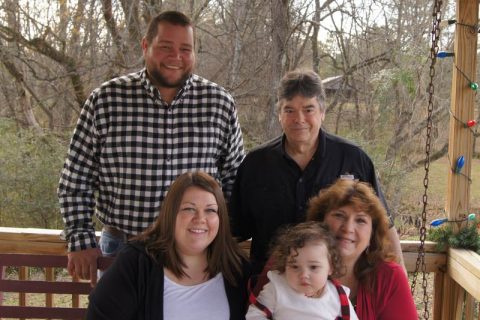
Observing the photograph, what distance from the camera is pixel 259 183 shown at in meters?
2.16

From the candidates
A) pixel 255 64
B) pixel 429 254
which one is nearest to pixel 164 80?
pixel 429 254

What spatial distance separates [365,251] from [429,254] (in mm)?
1004

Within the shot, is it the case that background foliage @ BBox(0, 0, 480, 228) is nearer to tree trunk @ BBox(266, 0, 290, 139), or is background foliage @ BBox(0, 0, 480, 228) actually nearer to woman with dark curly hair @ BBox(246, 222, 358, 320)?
tree trunk @ BBox(266, 0, 290, 139)

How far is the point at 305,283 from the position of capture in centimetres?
170

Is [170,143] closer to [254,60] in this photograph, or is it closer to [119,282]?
[119,282]

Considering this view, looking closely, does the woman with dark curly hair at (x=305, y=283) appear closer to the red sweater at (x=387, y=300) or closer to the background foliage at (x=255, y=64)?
the red sweater at (x=387, y=300)

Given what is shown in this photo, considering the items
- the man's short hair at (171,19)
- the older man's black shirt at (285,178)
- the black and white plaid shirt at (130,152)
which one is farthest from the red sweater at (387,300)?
the man's short hair at (171,19)

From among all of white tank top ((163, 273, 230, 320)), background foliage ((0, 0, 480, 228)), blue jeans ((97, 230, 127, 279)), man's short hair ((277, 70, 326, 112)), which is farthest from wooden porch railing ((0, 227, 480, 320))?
background foliage ((0, 0, 480, 228))

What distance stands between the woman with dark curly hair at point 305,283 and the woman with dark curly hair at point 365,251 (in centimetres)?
10

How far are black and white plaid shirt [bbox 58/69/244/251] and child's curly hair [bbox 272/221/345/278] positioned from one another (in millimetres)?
627

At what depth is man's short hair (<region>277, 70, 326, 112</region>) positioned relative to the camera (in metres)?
2.02

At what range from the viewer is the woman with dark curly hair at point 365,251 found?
183 centimetres

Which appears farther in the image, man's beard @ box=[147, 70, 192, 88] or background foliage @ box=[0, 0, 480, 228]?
background foliage @ box=[0, 0, 480, 228]

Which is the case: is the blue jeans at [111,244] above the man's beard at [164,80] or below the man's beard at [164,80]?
below
